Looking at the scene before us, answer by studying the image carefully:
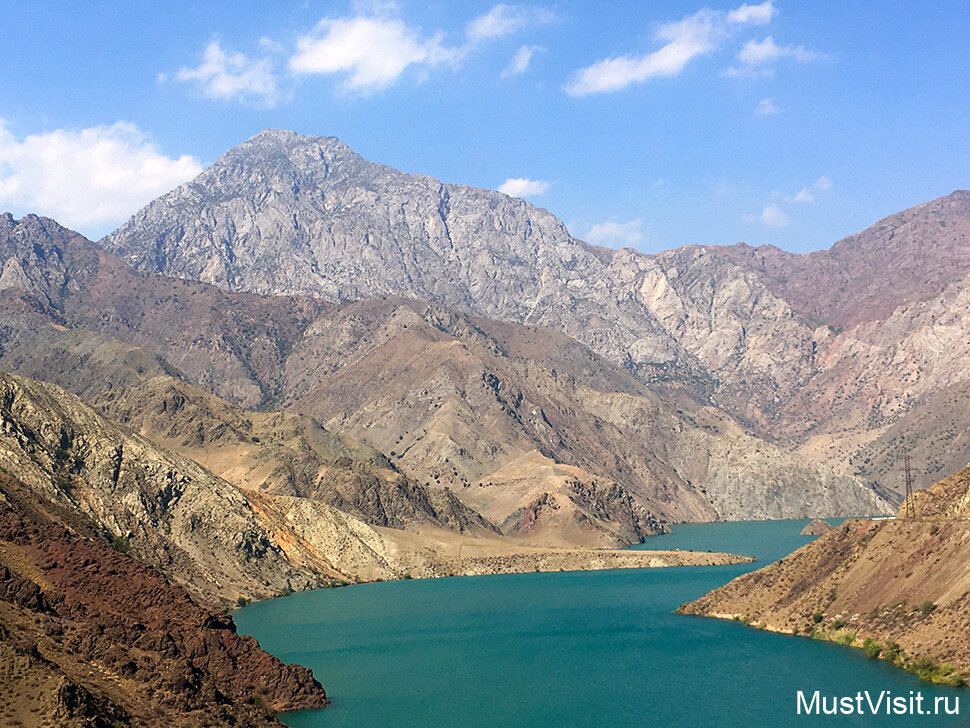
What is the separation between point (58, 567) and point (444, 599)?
277ft

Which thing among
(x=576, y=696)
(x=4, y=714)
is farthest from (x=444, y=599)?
(x=4, y=714)

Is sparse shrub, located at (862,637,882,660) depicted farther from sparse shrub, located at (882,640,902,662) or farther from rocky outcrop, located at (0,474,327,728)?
rocky outcrop, located at (0,474,327,728)

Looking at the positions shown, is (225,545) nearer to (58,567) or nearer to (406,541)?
(406,541)

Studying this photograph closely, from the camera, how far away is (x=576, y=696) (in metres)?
84.6

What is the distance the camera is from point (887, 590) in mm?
95562

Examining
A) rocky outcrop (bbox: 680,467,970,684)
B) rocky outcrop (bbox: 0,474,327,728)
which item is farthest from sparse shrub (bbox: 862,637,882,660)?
rocky outcrop (bbox: 0,474,327,728)

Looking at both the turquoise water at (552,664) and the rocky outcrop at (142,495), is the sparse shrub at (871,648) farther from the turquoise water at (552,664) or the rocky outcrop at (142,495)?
the rocky outcrop at (142,495)

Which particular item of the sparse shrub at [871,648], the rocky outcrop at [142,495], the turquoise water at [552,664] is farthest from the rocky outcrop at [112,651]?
the rocky outcrop at [142,495]

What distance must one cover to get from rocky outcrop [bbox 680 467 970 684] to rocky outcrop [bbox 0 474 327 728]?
46214 mm

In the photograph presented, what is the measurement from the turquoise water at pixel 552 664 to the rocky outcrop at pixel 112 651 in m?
5.81

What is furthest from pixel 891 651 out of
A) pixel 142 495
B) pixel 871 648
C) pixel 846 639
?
pixel 142 495

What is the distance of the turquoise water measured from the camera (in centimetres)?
7694

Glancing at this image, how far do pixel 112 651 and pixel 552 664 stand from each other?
1894 inches

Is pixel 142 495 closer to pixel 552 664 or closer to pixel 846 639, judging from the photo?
pixel 552 664
